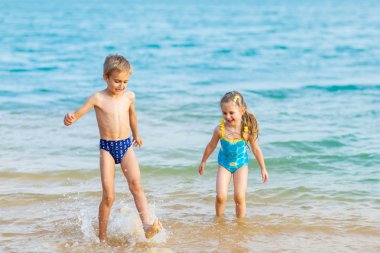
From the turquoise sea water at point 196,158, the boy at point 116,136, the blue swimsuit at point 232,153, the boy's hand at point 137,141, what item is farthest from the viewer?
the blue swimsuit at point 232,153

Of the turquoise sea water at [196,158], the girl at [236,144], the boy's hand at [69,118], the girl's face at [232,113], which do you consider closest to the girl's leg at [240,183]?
the girl at [236,144]

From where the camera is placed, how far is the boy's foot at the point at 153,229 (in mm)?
5363

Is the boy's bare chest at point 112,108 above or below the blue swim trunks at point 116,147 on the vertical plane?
above

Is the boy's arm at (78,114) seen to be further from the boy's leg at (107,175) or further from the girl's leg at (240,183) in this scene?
the girl's leg at (240,183)

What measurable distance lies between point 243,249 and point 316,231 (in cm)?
81

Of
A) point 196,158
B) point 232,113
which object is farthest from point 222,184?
point 196,158

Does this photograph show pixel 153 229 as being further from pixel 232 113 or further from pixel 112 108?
pixel 232 113

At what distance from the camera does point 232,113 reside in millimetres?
5891

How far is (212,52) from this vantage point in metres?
25.1

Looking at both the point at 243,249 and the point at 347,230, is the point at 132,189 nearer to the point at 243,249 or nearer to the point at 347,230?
the point at 243,249

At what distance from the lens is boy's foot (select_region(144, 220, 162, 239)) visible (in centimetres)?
536

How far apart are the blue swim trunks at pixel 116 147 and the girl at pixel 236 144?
0.82 metres

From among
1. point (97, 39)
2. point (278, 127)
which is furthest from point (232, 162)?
point (97, 39)

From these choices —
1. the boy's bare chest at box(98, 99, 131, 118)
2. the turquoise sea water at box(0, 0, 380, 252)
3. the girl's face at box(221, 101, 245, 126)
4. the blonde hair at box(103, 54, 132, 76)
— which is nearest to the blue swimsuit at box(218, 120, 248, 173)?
the girl's face at box(221, 101, 245, 126)
